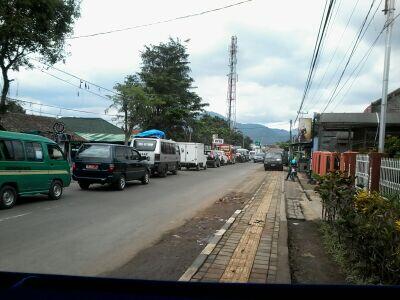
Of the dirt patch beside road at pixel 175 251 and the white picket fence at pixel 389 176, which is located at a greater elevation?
the white picket fence at pixel 389 176

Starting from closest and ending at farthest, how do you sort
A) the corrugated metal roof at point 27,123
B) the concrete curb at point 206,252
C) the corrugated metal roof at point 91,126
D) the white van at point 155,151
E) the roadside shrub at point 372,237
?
the roadside shrub at point 372,237 → the concrete curb at point 206,252 → the white van at point 155,151 → the corrugated metal roof at point 27,123 → the corrugated metal roof at point 91,126

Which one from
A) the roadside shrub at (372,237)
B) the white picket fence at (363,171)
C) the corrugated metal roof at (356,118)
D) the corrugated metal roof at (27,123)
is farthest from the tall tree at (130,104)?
the roadside shrub at (372,237)

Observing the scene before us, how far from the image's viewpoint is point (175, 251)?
735 cm

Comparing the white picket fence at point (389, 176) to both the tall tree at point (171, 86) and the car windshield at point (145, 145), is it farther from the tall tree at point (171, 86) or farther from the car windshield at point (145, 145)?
the tall tree at point (171, 86)

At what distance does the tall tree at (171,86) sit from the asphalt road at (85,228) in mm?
33770

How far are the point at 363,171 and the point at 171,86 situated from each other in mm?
39396

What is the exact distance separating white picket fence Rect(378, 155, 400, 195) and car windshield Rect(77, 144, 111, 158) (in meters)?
9.75

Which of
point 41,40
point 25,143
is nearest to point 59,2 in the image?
point 41,40

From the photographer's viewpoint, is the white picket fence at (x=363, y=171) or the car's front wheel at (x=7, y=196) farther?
the white picket fence at (x=363, y=171)

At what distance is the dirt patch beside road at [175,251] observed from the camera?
5991mm

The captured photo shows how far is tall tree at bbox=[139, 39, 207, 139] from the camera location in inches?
1925

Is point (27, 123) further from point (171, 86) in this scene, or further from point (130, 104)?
point (171, 86)

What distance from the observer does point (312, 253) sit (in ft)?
24.9

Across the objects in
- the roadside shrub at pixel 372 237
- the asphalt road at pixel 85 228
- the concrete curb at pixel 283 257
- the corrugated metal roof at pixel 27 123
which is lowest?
the asphalt road at pixel 85 228
